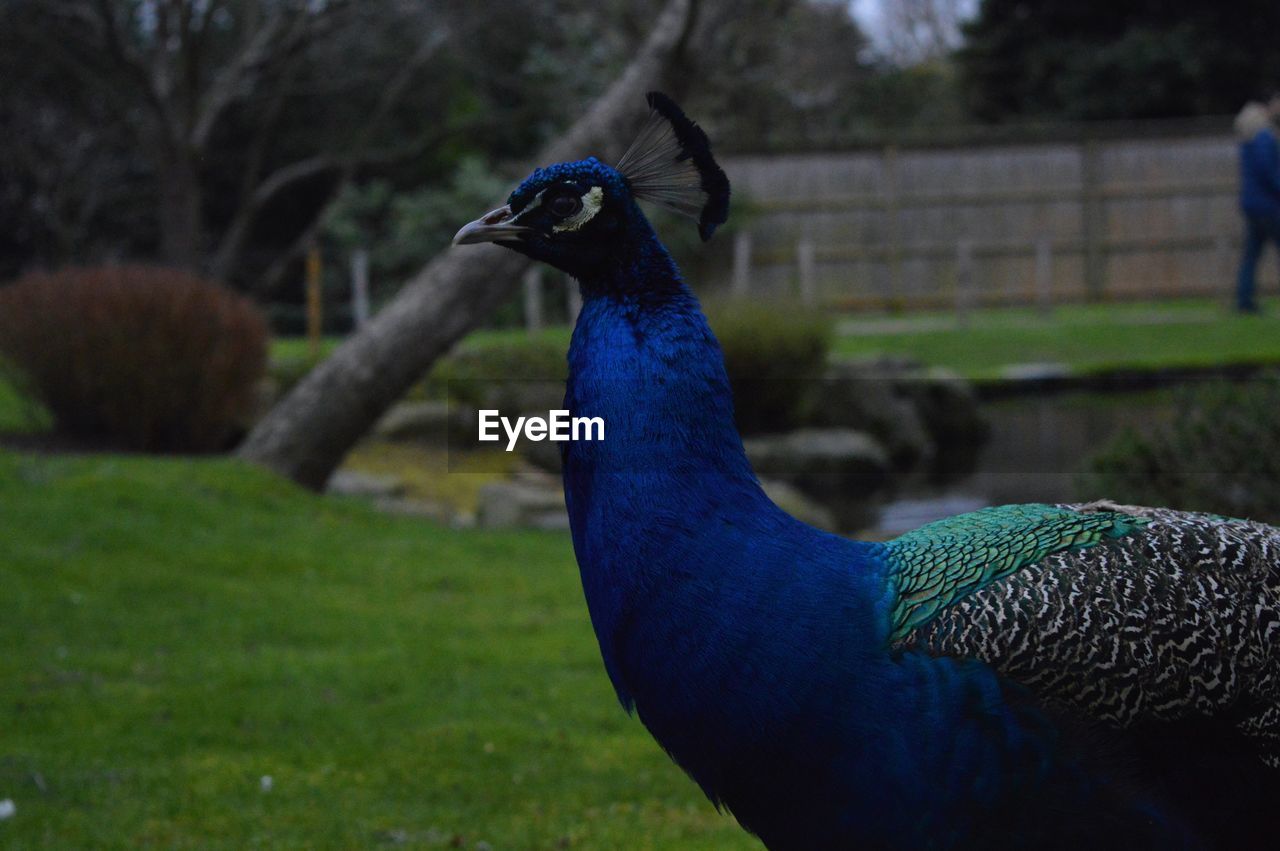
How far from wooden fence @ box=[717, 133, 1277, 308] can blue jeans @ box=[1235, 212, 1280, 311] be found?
5.64 metres

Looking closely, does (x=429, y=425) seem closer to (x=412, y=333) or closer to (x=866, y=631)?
(x=412, y=333)

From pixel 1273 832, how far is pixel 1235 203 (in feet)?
66.9

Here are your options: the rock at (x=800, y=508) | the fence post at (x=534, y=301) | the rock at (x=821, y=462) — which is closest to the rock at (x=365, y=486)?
the rock at (x=800, y=508)

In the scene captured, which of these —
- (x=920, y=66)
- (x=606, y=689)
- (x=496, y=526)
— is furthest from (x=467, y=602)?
(x=920, y=66)

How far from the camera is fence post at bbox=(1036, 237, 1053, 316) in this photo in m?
18.6

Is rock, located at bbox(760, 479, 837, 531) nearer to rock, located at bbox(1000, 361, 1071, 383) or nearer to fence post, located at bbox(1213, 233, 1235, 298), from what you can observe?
rock, located at bbox(1000, 361, 1071, 383)

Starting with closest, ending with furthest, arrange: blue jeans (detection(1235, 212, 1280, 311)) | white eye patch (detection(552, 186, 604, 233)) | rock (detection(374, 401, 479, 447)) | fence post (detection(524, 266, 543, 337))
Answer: white eye patch (detection(552, 186, 604, 233)) < rock (detection(374, 401, 479, 447)) < blue jeans (detection(1235, 212, 1280, 311)) < fence post (detection(524, 266, 543, 337))

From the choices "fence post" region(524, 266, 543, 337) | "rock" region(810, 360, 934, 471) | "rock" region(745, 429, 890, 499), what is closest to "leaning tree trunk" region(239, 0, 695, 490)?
"rock" region(745, 429, 890, 499)

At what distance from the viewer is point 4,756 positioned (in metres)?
4.14

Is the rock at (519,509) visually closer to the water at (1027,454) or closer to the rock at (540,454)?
the rock at (540,454)

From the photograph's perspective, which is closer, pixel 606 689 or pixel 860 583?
pixel 860 583

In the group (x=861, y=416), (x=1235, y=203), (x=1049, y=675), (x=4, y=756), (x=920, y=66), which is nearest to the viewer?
(x=1049, y=675)

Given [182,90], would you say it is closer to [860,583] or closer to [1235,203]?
[1235,203]

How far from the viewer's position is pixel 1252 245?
13.2 metres
